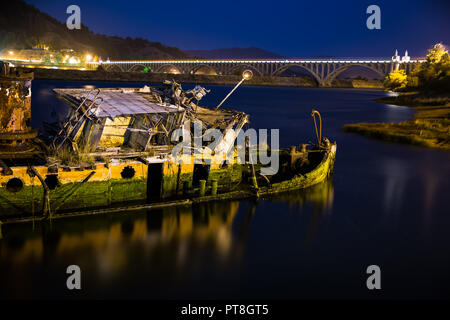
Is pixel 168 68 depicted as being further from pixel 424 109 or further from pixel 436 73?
pixel 424 109

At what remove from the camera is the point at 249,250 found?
14406mm

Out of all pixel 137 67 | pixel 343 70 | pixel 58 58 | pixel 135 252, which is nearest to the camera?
pixel 135 252

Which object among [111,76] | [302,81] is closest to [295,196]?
[111,76]

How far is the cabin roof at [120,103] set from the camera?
604 inches

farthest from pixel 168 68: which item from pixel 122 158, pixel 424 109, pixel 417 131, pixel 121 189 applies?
pixel 121 189

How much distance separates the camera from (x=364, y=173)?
25.2 m

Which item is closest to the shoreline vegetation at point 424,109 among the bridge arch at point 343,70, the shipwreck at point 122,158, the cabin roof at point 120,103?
the shipwreck at point 122,158

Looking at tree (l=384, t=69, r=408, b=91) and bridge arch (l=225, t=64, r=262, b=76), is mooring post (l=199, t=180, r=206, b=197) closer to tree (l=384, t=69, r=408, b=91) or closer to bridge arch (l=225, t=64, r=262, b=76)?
tree (l=384, t=69, r=408, b=91)

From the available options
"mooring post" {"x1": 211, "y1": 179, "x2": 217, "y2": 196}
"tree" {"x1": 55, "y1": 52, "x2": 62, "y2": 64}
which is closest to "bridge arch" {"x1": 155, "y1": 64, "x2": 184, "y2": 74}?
"tree" {"x1": 55, "y1": 52, "x2": 62, "y2": 64}

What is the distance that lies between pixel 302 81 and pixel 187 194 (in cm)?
12549

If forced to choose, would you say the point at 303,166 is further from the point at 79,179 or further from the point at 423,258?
the point at 79,179

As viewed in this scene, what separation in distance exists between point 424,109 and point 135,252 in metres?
49.7

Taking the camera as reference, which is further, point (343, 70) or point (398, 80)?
point (343, 70)

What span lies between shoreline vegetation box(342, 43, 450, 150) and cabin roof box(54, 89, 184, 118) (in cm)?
2230
